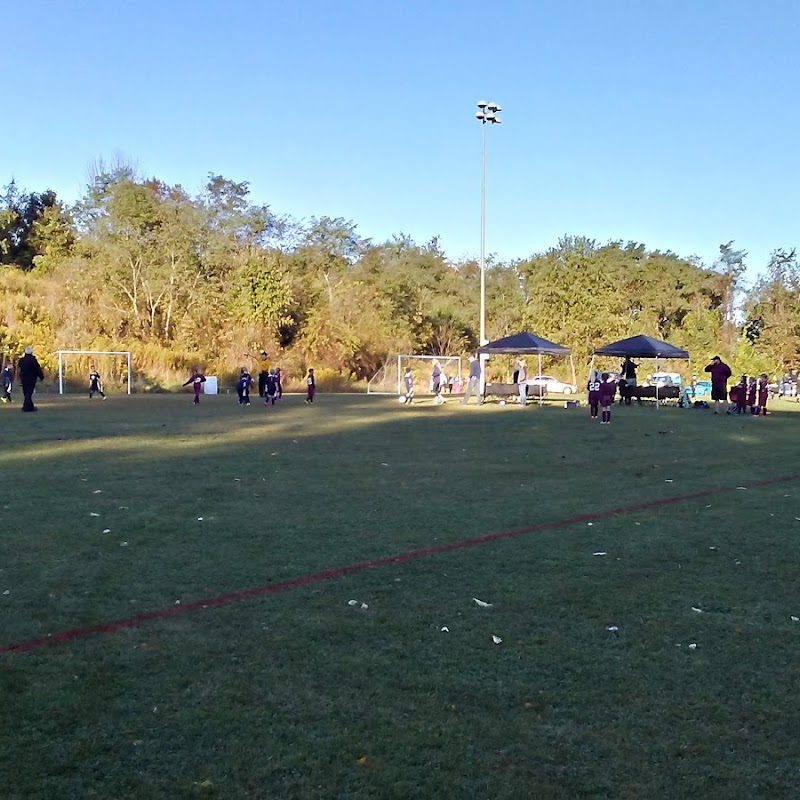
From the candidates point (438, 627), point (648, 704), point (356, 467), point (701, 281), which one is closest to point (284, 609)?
point (438, 627)

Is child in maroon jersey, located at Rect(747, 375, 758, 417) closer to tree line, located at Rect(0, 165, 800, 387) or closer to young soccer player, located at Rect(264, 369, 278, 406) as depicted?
young soccer player, located at Rect(264, 369, 278, 406)

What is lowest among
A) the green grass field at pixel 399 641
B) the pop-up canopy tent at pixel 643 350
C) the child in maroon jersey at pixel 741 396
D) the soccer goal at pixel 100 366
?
the green grass field at pixel 399 641

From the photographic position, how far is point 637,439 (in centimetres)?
1650

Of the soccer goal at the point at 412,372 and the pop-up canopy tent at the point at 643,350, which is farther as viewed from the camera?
the soccer goal at the point at 412,372

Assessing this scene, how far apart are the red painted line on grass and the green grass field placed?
9cm

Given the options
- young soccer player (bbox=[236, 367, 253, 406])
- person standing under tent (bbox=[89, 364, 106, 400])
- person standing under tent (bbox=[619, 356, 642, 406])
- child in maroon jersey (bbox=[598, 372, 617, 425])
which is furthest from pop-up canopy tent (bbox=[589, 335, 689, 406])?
person standing under tent (bbox=[89, 364, 106, 400])

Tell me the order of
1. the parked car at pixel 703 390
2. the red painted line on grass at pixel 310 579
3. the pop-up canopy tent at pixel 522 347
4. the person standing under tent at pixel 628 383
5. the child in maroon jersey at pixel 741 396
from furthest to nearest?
the parked car at pixel 703 390 < the person standing under tent at pixel 628 383 < the pop-up canopy tent at pixel 522 347 < the child in maroon jersey at pixel 741 396 < the red painted line on grass at pixel 310 579

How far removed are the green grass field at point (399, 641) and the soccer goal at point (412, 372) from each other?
30654 millimetres

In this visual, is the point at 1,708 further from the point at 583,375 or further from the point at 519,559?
the point at 583,375

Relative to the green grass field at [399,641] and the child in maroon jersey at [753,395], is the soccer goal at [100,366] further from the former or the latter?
the green grass field at [399,641]

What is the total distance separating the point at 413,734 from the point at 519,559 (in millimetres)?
3111

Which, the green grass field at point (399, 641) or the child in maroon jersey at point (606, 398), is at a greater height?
the child in maroon jersey at point (606, 398)

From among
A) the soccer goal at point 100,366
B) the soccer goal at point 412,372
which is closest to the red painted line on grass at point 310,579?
the soccer goal at point 412,372

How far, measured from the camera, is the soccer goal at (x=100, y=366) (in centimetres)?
3738
